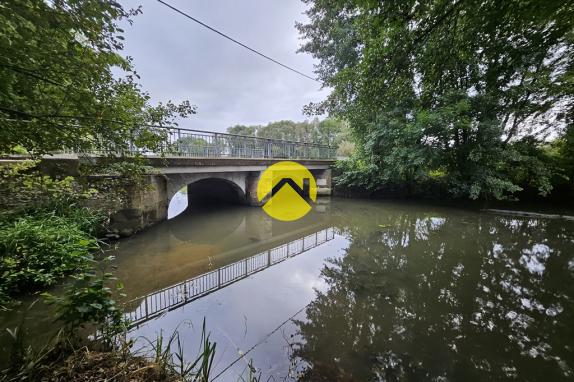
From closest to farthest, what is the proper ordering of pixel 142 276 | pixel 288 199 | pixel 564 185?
pixel 142 276 < pixel 564 185 < pixel 288 199

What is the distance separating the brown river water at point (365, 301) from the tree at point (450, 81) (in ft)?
9.55

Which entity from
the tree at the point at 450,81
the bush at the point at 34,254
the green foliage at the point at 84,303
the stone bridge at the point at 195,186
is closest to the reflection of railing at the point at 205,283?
the bush at the point at 34,254

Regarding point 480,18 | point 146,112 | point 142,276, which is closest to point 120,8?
point 146,112

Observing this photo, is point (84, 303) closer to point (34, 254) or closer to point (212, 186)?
point (34, 254)

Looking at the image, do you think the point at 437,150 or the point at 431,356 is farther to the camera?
the point at 437,150

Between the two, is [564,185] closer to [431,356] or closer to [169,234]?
[431,356]

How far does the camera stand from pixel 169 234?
6492 millimetres

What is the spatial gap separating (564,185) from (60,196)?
1760cm

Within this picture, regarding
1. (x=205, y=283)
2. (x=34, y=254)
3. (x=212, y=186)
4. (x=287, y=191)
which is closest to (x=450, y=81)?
(x=205, y=283)

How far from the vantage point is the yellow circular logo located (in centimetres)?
1034

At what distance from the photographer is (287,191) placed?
49.3 feet

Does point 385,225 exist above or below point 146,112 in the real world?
below

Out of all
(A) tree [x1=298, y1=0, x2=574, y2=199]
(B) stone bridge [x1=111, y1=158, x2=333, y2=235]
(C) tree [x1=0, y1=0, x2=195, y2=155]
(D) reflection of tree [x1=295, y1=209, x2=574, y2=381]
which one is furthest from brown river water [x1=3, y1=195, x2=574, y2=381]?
(A) tree [x1=298, y1=0, x2=574, y2=199]

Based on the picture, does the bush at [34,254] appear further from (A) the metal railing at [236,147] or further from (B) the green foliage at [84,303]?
(A) the metal railing at [236,147]
